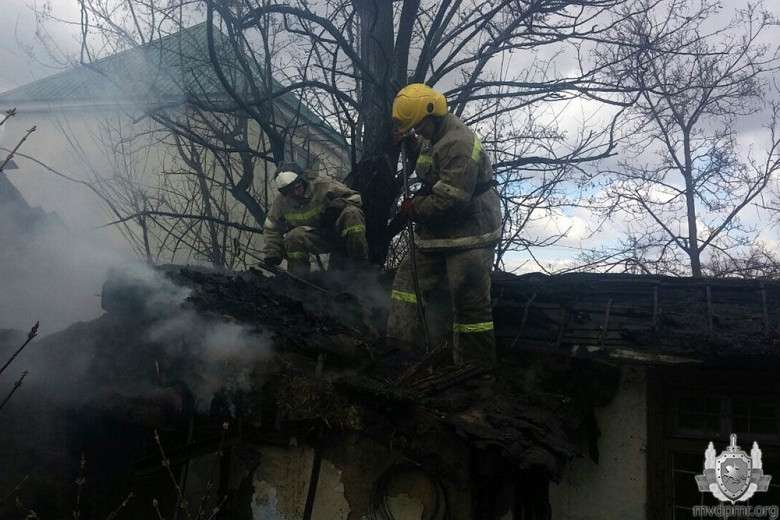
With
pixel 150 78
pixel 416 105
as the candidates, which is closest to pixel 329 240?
pixel 416 105

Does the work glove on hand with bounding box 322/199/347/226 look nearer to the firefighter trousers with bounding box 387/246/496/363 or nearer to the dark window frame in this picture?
the firefighter trousers with bounding box 387/246/496/363

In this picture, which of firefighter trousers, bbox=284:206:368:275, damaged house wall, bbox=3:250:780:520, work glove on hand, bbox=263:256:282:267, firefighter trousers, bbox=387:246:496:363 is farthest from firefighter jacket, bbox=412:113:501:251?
work glove on hand, bbox=263:256:282:267

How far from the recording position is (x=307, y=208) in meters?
7.45

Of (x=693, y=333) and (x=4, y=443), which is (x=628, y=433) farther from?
(x=4, y=443)

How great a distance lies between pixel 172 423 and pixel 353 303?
2.25 meters

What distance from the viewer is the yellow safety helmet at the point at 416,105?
542 centimetres

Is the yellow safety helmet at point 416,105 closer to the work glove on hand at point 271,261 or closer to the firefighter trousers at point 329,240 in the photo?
the firefighter trousers at point 329,240

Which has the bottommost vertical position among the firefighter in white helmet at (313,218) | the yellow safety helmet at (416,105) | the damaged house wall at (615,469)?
the damaged house wall at (615,469)

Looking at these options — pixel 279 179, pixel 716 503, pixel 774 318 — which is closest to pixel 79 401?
pixel 279 179

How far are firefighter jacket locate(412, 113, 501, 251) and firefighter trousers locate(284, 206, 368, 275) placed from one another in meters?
1.53

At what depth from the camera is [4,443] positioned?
4145mm

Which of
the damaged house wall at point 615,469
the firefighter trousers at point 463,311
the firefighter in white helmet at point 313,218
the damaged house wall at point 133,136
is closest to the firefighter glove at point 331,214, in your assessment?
the firefighter in white helmet at point 313,218

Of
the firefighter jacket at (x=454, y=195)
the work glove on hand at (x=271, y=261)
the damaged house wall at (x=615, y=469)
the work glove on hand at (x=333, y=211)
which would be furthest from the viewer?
the work glove on hand at (x=333, y=211)

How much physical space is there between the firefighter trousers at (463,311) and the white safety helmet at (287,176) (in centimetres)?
235
